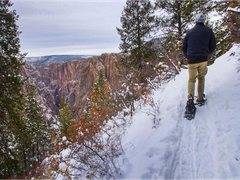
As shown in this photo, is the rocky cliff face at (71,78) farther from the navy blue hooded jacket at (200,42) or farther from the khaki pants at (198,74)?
the navy blue hooded jacket at (200,42)

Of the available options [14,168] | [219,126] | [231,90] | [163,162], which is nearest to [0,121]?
[14,168]

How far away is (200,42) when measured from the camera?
304 cm

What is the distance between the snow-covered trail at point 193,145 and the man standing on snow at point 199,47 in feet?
1.82

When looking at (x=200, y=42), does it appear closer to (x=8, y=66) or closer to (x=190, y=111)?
(x=190, y=111)

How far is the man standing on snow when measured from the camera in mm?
3031

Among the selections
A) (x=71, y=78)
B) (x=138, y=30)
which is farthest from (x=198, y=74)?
(x=71, y=78)

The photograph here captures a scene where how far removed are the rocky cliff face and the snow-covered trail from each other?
151ft

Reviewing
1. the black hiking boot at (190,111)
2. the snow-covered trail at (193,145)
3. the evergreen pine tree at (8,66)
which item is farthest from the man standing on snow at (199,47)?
the evergreen pine tree at (8,66)

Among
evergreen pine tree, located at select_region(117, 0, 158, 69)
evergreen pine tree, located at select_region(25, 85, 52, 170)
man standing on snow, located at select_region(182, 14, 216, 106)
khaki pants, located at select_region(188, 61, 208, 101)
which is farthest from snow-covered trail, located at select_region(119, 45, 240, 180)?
evergreen pine tree, located at select_region(25, 85, 52, 170)

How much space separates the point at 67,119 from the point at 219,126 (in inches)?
1105

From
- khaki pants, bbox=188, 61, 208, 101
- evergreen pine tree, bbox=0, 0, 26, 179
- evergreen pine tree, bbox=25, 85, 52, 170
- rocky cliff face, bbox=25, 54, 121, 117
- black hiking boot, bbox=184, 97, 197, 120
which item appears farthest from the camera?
rocky cliff face, bbox=25, 54, 121, 117

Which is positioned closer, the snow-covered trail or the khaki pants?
the snow-covered trail

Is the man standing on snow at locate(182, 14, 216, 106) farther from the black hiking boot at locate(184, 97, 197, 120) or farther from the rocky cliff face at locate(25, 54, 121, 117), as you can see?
the rocky cliff face at locate(25, 54, 121, 117)

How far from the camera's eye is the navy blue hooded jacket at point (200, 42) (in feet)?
9.92
